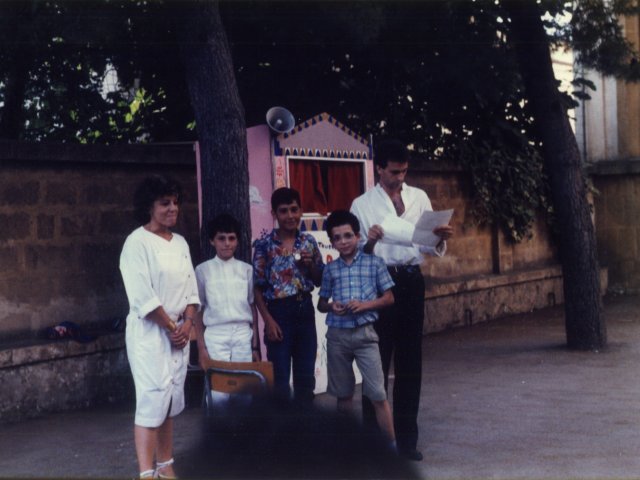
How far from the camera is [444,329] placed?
1345 centimetres

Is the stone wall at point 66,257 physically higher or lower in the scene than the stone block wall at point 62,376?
higher

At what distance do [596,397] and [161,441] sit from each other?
4233 millimetres

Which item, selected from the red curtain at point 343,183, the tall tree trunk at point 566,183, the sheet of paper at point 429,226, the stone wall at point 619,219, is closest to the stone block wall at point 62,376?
the red curtain at point 343,183

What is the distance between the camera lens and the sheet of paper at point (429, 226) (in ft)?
19.1

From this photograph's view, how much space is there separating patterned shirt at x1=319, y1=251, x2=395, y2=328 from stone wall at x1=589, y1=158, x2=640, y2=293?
13367 millimetres

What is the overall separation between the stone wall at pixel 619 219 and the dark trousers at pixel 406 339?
1308 cm

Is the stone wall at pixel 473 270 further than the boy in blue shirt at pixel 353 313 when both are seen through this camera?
Yes

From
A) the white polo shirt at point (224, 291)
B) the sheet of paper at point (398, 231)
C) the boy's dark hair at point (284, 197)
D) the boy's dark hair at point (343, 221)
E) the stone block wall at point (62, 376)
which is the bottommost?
the stone block wall at point (62, 376)

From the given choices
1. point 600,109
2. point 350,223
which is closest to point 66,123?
point 350,223

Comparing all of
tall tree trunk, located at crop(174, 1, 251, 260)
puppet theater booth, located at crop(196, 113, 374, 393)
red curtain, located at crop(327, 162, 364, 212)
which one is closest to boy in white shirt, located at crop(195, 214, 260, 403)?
tall tree trunk, located at crop(174, 1, 251, 260)

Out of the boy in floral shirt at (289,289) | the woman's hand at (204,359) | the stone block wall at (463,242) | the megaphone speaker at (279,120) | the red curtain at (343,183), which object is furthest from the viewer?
the stone block wall at (463,242)

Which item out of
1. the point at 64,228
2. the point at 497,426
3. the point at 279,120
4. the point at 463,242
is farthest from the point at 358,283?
the point at 463,242

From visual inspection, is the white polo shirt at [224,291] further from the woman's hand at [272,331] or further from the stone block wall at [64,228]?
the stone block wall at [64,228]

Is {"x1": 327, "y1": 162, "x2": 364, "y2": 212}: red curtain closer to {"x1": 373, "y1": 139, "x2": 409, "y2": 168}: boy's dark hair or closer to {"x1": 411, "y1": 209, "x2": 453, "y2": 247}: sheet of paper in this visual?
{"x1": 373, "y1": 139, "x2": 409, "y2": 168}: boy's dark hair
